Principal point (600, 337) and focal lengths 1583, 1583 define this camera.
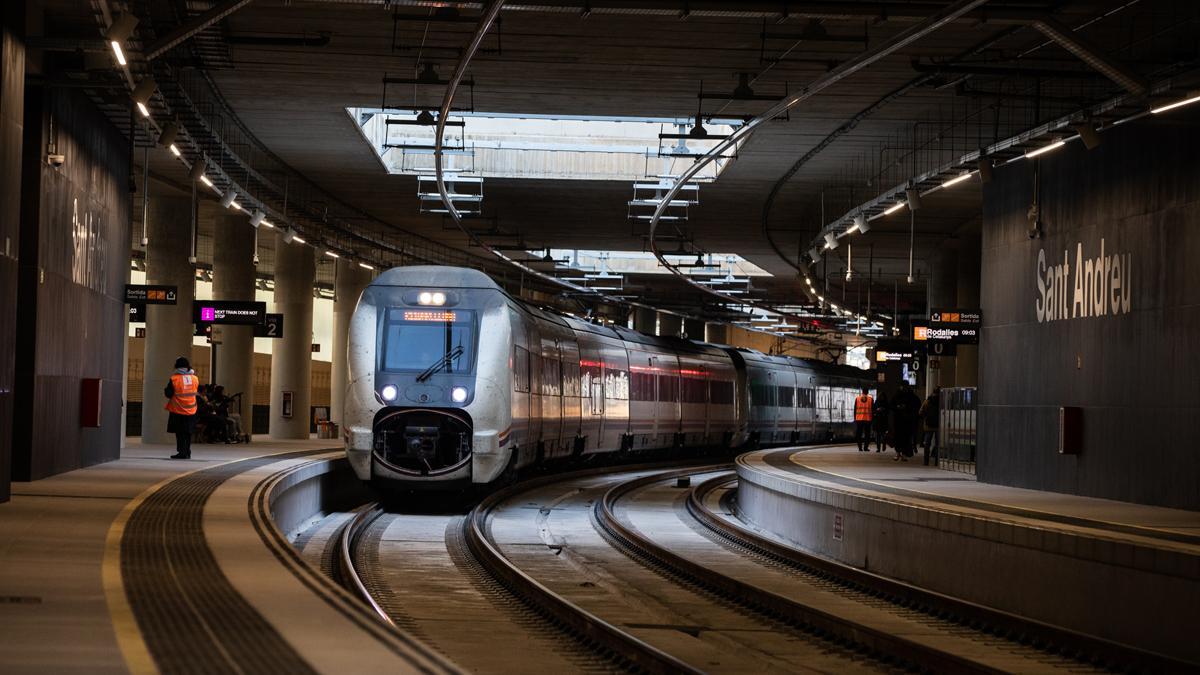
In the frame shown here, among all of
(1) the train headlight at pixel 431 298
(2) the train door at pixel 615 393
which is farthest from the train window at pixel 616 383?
(1) the train headlight at pixel 431 298

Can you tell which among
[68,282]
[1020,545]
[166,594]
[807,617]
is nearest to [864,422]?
[68,282]

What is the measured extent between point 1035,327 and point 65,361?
14.3m

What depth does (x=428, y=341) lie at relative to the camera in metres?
24.0

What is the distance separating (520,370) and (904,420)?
1366cm

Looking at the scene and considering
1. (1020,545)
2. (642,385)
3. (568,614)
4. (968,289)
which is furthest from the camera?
(968,289)

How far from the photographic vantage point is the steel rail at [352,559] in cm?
1378

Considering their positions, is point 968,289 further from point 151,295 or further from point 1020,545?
point 1020,545

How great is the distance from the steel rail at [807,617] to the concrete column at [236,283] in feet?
73.7

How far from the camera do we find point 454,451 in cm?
2373

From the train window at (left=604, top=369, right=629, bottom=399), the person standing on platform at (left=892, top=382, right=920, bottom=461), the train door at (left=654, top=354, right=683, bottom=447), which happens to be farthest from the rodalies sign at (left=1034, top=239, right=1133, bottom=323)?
the train door at (left=654, top=354, right=683, bottom=447)

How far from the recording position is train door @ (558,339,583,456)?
30812mm

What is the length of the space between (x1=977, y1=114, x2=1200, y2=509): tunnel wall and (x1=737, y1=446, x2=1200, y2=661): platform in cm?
58

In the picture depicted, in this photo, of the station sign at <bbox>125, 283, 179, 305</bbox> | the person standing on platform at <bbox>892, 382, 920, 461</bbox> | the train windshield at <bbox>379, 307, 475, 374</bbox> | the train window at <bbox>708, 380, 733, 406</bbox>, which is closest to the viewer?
the train windshield at <bbox>379, 307, 475, 374</bbox>

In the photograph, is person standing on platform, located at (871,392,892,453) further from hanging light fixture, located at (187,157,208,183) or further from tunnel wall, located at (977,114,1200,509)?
hanging light fixture, located at (187,157,208,183)
